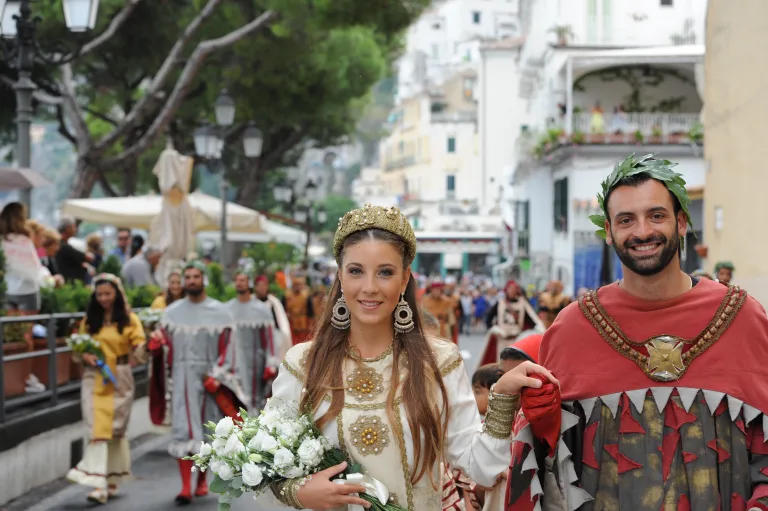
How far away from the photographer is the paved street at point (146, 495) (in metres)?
10.4

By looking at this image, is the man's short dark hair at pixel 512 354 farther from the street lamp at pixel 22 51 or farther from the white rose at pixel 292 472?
the street lamp at pixel 22 51

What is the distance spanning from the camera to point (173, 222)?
1894 centimetres

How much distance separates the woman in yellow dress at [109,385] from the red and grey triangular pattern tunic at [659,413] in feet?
23.6

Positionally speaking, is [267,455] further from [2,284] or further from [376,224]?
[2,284]

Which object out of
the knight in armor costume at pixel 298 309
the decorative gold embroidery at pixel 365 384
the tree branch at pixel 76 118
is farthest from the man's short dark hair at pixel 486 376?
the tree branch at pixel 76 118

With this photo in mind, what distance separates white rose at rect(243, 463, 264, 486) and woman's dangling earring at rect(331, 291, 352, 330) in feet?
2.00

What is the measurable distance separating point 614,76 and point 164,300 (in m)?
28.0

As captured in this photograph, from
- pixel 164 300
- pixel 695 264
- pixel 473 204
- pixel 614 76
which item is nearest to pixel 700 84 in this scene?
pixel 695 264

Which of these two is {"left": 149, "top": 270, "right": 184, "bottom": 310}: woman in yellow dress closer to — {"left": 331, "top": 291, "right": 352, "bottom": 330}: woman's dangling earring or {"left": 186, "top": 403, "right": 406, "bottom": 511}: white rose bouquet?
{"left": 331, "top": 291, "right": 352, "bottom": 330}: woman's dangling earring

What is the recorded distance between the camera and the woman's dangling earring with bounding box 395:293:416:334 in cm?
449

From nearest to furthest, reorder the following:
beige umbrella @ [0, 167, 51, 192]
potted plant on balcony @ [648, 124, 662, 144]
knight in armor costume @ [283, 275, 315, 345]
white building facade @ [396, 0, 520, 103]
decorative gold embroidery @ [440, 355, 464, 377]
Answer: decorative gold embroidery @ [440, 355, 464, 377] < beige umbrella @ [0, 167, 51, 192] < knight in armor costume @ [283, 275, 315, 345] < potted plant on balcony @ [648, 124, 662, 144] < white building facade @ [396, 0, 520, 103]

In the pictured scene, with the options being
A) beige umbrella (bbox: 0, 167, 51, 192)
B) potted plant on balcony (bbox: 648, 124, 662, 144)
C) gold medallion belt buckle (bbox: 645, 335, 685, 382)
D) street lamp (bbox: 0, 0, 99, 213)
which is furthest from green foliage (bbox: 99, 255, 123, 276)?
potted plant on balcony (bbox: 648, 124, 662, 144)

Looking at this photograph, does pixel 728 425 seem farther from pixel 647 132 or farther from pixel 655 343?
pixel 647 132

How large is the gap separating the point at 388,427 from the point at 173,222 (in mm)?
14933
